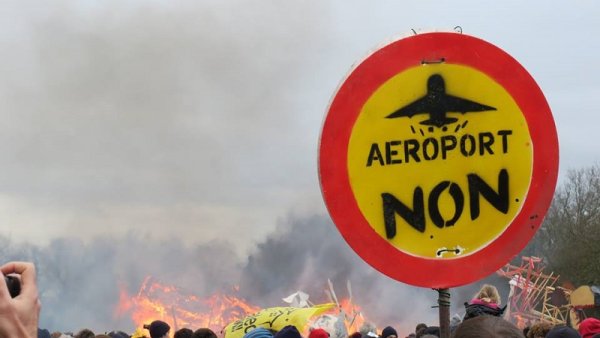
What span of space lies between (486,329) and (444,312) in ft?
1.47

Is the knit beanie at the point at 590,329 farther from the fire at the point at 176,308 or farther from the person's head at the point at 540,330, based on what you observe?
the fire at the point at 176,308

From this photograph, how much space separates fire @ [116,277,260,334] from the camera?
2488 cm

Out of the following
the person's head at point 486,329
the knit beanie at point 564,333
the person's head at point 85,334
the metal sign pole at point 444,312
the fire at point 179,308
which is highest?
the person's head at point 486,329

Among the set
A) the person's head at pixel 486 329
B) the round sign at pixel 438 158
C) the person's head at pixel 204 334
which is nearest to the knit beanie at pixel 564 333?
the round sign at pixel 438 158

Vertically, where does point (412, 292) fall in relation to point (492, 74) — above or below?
below

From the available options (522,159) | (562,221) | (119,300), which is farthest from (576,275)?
(522,159)

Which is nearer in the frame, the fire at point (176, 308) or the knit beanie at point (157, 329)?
the knit beanie at point (157, 329)

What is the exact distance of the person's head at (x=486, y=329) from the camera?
2.16 m

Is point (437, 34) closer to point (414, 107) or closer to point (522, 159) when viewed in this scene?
point (414, 107)

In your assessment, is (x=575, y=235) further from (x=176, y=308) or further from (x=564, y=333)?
(x=564, y=333)

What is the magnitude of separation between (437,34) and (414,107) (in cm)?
22

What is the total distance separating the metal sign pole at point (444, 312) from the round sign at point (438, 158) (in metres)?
0.04

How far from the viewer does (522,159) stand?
8.96 feet

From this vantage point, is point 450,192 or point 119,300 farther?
point 119,300
